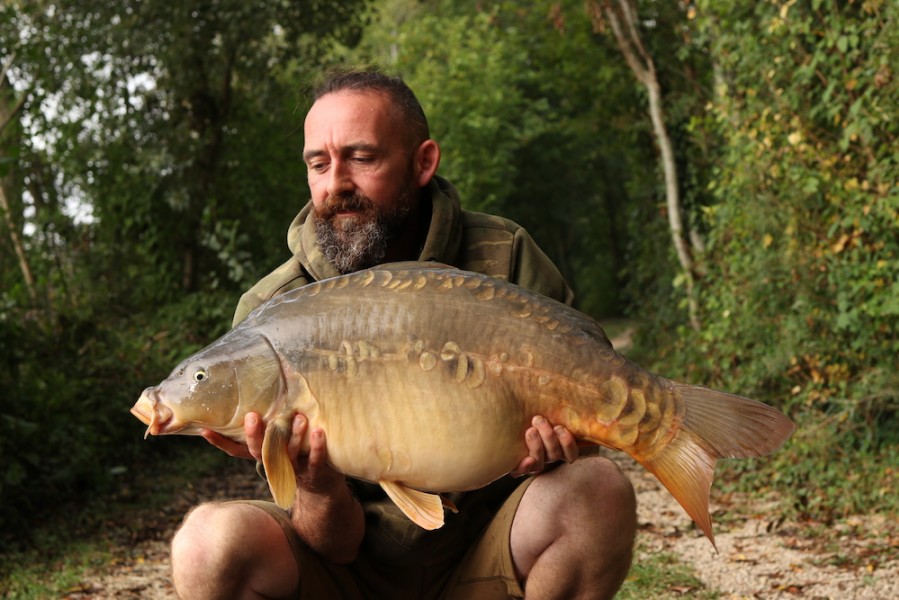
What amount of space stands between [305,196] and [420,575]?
33.2 feet

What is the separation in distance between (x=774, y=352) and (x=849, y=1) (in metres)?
2.19

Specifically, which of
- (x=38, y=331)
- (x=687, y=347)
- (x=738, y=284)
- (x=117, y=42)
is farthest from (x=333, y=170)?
(x=117, y=42)

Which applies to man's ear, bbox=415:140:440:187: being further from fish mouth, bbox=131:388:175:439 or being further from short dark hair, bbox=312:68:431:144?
fish mouth, bbox=131:388:175:439

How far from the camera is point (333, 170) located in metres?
2.66

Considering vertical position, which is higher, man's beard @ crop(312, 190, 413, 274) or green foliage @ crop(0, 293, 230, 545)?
man's beard @ crop(312, 190, 413, 274)

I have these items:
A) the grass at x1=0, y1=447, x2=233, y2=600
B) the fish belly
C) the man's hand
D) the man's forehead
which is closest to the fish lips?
the fish belly

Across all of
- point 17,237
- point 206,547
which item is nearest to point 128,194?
point 17,237

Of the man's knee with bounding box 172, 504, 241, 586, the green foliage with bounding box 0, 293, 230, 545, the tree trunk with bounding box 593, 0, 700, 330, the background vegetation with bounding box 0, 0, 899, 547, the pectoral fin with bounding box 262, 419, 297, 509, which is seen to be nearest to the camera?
the pectoral fin with bounding box 262, 419, 297, 509

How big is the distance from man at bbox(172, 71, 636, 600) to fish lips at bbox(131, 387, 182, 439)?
0.40 ft

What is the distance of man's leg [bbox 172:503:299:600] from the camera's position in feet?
8.00

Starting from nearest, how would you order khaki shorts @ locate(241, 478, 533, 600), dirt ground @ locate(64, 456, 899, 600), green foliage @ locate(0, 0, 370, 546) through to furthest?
khaki shorts @ locate(241, 478, 533, 600) < dirt ground @ locate(64, 456, 899, 600) < green foliage @ locate(0, 0, 370, 546)

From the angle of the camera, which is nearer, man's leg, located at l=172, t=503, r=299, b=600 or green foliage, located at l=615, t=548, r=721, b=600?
man's leg, located at l=172, t=503, r=299, b=600

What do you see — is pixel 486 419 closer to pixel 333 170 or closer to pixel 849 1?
pixel 333 170

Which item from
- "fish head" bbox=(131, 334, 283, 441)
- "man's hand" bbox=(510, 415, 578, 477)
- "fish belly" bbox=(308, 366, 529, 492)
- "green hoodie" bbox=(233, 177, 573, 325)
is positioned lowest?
"man's hand" bbox=(510, 415, 578, 477)
